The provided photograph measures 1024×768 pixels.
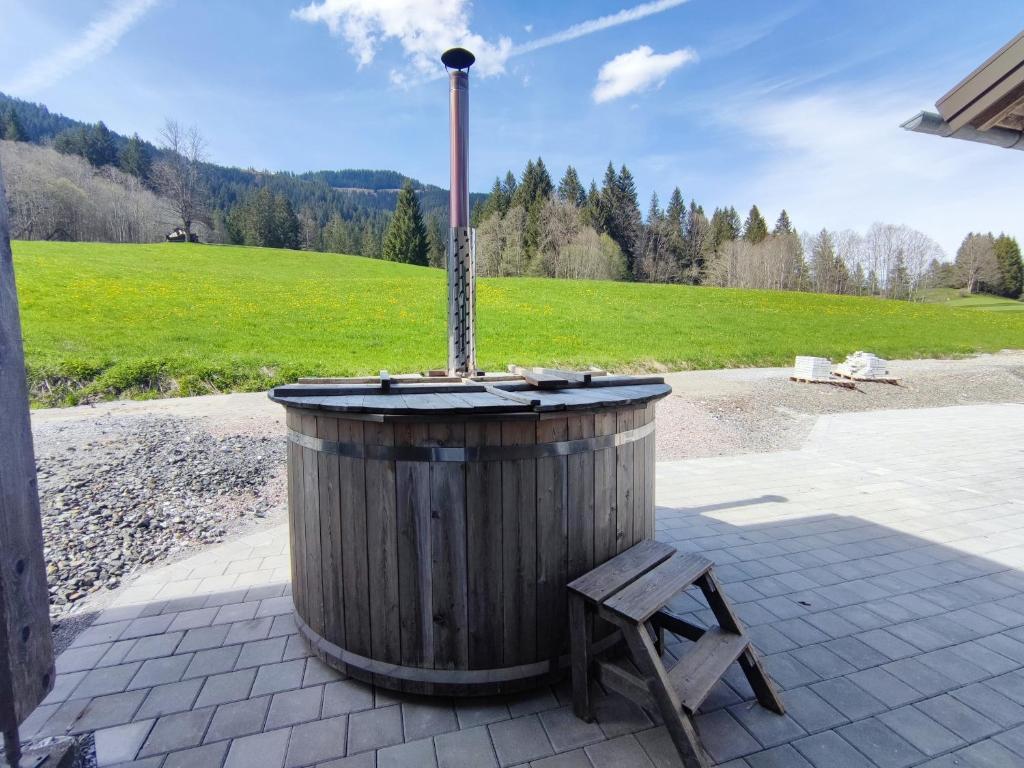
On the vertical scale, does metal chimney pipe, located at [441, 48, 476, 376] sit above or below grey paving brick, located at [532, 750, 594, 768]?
above

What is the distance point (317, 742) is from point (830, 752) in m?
2.13

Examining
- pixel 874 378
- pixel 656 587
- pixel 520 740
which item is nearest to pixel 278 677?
pixel 520 740

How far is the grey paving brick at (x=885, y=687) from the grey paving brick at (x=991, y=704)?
210mm

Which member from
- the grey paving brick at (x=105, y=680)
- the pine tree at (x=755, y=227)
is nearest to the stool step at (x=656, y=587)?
the grey paving brick at (x=105, y=680)

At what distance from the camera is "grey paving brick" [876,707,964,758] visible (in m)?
2.13

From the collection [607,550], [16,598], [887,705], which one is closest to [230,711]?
[16,598]

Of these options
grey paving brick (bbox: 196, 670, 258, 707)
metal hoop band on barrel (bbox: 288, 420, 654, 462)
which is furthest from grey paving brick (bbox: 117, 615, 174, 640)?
metal hoop band on barrel (bbox: 288, 420, 654, 462)

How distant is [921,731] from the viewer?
221cm

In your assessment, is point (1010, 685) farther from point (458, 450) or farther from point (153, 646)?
point (153, 646)

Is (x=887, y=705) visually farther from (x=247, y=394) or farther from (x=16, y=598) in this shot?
(x=247, y=394)

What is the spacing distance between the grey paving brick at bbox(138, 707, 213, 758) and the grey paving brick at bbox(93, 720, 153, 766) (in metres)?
0.03

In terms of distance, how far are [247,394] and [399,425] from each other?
32.2 ft

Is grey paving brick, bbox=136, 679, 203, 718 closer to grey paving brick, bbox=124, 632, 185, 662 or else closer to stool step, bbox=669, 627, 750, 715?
grey paving brick, bbox=124, 632, 185, 662

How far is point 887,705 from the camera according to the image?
237 cm
